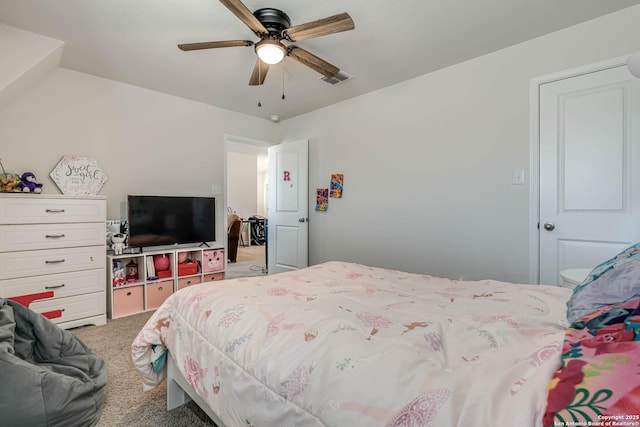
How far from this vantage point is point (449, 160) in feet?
9.50

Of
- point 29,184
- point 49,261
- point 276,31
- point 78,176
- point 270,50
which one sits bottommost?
point 49,261

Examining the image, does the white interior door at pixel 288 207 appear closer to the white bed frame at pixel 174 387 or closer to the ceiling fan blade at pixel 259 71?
the ceiling fan blade at pixel 259 71

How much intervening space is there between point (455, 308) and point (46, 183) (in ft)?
11.8

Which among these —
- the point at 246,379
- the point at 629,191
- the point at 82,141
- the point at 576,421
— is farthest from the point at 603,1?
the point at 82,141

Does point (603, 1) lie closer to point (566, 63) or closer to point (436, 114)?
point (566, 63)

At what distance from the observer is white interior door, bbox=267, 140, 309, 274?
415 centimetres

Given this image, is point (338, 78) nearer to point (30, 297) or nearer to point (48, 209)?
point (48, 209)

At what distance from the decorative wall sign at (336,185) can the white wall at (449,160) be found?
71mm

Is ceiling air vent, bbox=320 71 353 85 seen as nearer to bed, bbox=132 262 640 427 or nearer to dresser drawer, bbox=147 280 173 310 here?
bed, bbox=132 262 640 427

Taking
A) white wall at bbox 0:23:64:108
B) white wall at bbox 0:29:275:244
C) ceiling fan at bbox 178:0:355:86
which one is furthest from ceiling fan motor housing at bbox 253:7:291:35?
white wall at bbox 0:29:275:244

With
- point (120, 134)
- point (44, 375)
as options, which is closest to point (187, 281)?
point (120, 134)

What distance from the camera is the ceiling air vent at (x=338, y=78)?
306 cm

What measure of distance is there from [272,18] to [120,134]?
226 centimetres

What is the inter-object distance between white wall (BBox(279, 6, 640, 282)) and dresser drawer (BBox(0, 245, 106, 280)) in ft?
8.26
